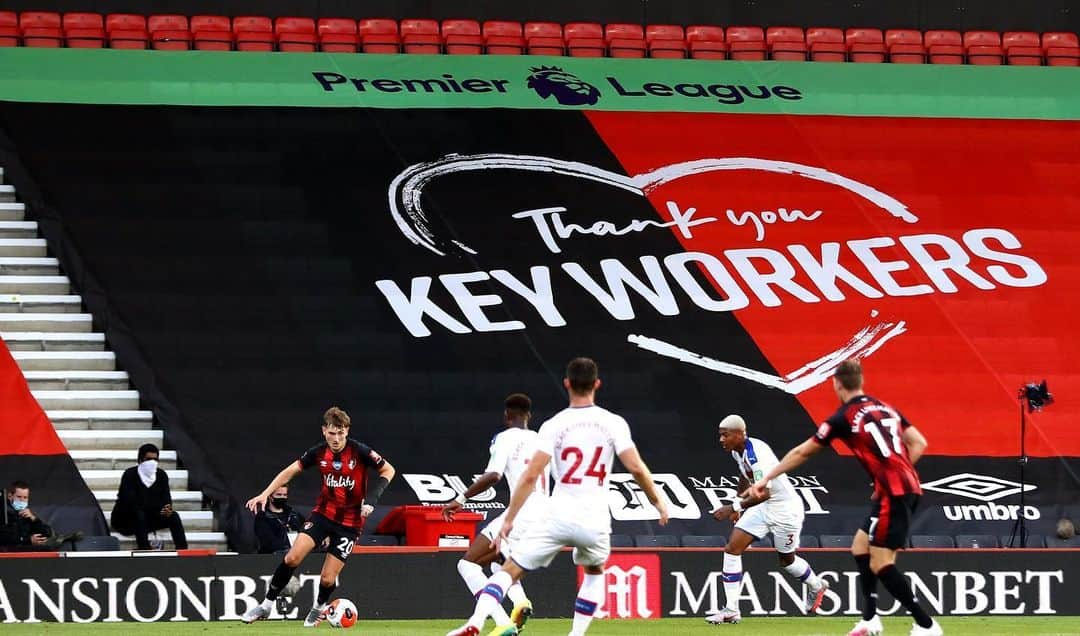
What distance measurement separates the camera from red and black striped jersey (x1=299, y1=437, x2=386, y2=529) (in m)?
14.2

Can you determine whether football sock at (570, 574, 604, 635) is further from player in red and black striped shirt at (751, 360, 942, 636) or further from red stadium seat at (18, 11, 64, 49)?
red stadium seat at (18, 11, 64, 49)

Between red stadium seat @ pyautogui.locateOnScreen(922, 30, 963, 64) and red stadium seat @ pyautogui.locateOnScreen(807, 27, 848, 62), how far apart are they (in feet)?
3.95

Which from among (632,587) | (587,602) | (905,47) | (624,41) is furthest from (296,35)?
(587,602)

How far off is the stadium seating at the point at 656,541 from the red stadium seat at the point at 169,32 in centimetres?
954

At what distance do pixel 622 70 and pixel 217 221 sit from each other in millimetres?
5782

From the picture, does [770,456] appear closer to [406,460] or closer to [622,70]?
[406,460]

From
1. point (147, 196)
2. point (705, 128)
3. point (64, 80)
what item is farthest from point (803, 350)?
point (64, 80)

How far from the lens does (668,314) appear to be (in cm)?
2178

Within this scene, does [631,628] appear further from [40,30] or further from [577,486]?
[40,30]

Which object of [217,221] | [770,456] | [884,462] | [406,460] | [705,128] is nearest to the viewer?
[884,462]

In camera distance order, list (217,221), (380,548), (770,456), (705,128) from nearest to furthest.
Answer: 1. (770,456)
2. (380,548)
3. (217,221)
4. (705,128)

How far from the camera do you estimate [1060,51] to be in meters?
24.6

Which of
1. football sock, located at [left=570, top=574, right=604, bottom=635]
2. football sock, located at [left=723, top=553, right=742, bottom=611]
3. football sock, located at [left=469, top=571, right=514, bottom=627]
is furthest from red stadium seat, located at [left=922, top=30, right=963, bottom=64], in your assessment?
football sock, located at [left=469, top=571, right=514, bottom=627]

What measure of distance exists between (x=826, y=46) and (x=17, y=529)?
42.7ft
